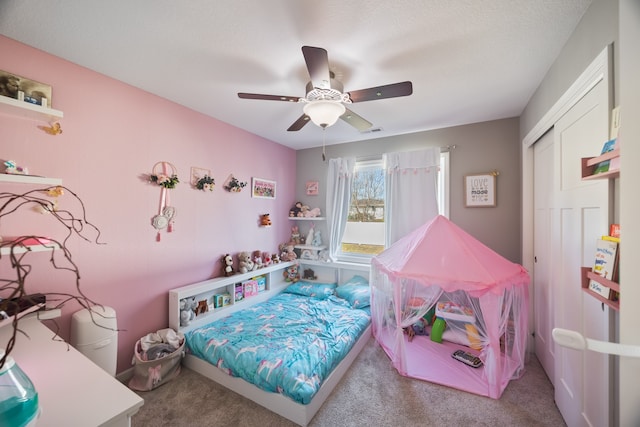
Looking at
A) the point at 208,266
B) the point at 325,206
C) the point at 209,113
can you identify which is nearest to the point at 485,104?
the point at 325,206

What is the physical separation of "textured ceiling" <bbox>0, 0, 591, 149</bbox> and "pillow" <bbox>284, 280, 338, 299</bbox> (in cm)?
256

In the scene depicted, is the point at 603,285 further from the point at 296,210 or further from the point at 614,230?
the point at 296,210

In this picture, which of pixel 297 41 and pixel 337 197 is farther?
pixel 337 197

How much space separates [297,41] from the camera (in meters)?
1.67

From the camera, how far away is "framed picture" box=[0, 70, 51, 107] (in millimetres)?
1638

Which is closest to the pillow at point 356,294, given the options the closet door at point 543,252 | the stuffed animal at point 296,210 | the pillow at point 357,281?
the pillow at point 357,281

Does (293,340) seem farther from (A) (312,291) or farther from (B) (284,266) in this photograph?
(B) (284,266)

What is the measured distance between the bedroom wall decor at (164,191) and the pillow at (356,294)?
2255 mm

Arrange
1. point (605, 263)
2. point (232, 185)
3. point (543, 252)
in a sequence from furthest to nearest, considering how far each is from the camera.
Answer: point (232, 185) → point (543, 252) → point (605, 263)

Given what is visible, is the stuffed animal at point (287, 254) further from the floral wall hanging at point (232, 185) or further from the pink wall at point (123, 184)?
the floral wall hanging at point (232, 185)

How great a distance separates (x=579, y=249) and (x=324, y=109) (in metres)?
1.92


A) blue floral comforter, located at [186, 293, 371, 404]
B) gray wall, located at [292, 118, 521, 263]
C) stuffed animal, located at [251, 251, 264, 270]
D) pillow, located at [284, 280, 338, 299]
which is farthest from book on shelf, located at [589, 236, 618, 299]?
stuffed animal, located at [251, 251, 264, 270]

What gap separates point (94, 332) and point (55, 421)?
1.15 meters

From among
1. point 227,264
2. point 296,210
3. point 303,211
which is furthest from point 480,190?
point 227,264
